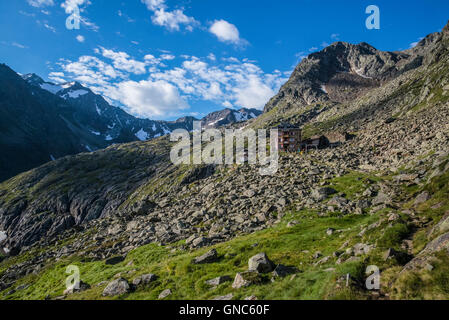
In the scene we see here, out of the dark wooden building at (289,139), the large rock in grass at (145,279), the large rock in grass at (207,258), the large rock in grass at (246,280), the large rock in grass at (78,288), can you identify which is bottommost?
the large rock in grass at (78,288)

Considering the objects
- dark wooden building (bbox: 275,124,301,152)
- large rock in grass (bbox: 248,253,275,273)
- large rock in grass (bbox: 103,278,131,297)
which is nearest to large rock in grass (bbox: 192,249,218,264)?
large rock in grass (bbox: 248,253,275,273)

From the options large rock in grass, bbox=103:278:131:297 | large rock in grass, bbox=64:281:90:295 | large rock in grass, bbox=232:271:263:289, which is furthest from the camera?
large rock in grass, bbox=64:281:90:295

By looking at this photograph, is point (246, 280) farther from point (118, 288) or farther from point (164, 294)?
point (118, 288)

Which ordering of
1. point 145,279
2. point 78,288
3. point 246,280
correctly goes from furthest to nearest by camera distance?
point 78,288
point 145,279
point 246,280

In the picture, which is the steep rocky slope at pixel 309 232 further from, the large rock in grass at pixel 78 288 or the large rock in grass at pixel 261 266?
the large rock in grass at pixel 261 266

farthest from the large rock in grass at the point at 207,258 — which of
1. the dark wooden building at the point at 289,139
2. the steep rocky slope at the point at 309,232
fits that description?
the dark wooden building at the point at 289,139

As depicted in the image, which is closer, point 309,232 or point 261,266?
point 261,266

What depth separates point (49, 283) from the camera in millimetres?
36625

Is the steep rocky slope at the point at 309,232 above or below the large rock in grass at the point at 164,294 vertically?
above

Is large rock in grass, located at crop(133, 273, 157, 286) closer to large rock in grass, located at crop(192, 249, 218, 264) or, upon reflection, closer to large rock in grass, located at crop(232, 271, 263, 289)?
large rock in grass, located at crop(192, 249, 218, 264)

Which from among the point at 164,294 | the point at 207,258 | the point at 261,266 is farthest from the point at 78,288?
the point at 261,266

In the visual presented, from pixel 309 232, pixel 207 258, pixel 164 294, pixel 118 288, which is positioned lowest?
pixel 118 288
